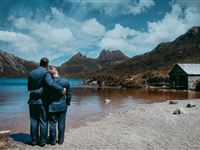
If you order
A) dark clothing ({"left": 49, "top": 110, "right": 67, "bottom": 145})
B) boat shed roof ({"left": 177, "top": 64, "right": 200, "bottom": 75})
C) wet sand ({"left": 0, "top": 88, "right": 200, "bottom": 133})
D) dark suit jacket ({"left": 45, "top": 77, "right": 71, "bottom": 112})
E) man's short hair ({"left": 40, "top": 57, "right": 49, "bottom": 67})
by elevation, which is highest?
boat shed roof ({"left": 177, "top": 64, "right": 200, "bottom": 75})

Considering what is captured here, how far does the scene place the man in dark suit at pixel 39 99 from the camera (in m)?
9.61

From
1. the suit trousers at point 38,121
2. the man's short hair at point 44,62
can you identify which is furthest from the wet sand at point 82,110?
the man's short hair at point 44,62

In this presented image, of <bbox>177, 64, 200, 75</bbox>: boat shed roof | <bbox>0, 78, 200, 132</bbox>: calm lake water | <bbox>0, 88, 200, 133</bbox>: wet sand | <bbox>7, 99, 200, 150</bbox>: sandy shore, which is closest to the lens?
<bbox>7, 99, 200, 150</bbox>: sandy shore

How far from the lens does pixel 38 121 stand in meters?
9.91

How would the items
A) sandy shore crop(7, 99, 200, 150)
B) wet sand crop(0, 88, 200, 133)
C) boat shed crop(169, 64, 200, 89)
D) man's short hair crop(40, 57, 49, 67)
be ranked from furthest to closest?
boat shed crop(169, 64, 200, 89) < wet sand crop(0, 88, 200, 133) < man's short hair crop(40, 57, 49, 67) < sandy shore crop(7, 99, 200, 150)

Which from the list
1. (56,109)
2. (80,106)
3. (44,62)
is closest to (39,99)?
(56,109)

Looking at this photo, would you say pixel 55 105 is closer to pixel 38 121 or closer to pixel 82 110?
pixel 38 121

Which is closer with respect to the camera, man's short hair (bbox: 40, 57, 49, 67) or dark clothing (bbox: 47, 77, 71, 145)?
dark clothing (bbox: 47, 77, 71, 145)

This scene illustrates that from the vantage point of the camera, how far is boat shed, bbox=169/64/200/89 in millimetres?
55969

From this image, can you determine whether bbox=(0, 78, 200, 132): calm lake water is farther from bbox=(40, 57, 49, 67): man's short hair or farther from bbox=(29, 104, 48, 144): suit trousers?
bbox=(40, 57, 49, 67): man's short hair

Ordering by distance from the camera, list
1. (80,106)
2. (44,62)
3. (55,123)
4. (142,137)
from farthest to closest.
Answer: (80,106)
(142,137)
(44,62)
(55,123)

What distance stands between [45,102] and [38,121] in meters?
0.78

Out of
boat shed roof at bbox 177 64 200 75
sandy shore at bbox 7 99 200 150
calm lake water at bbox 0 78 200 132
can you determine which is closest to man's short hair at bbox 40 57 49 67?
sandy shore at bbox 7 99 200 150

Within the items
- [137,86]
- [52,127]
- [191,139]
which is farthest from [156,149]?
[137,86]
